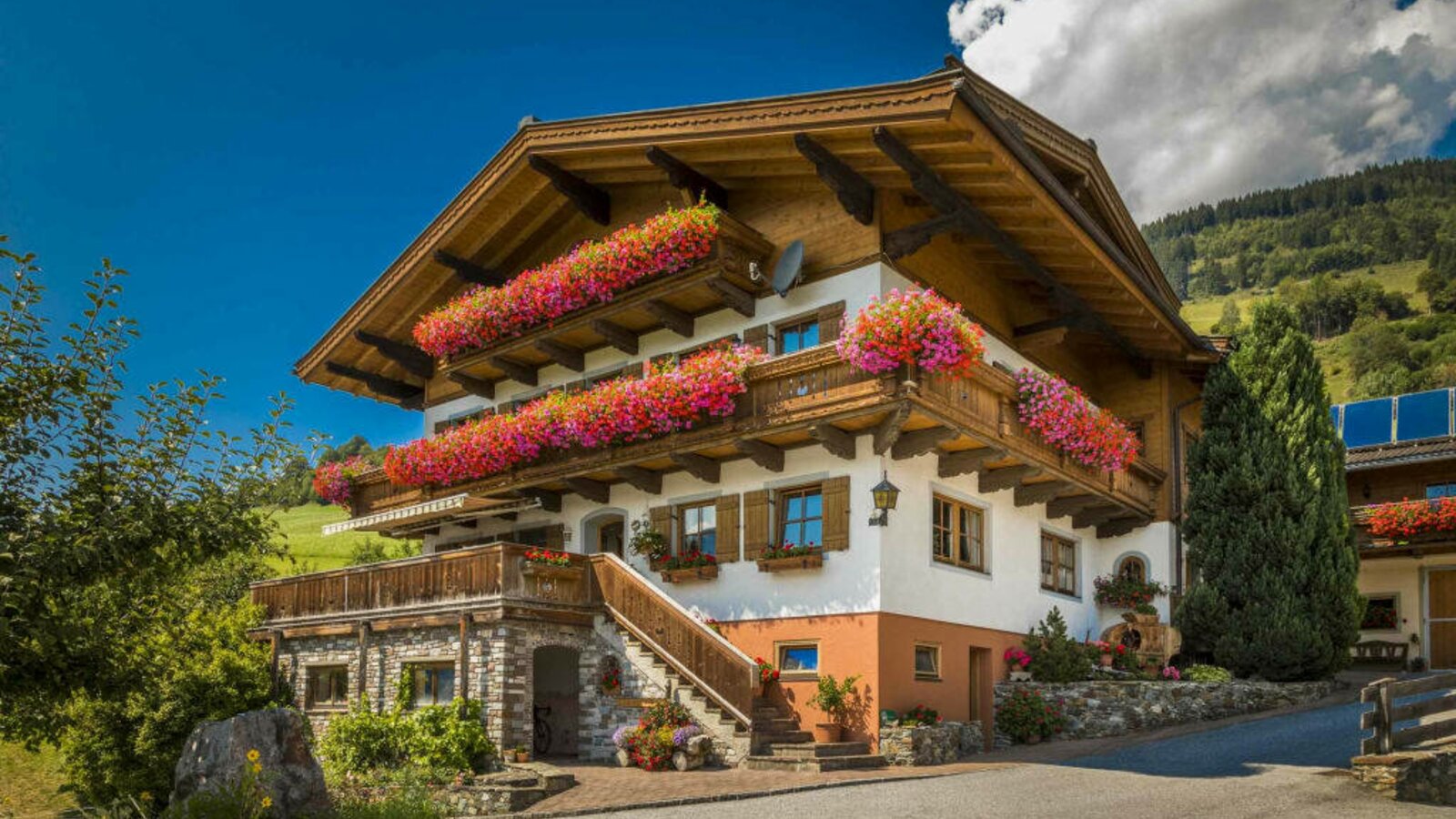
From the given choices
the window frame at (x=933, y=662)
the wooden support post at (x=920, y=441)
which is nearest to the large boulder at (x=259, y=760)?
the window frame at (x=933, y=662)

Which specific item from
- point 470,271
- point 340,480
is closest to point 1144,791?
point 470,271

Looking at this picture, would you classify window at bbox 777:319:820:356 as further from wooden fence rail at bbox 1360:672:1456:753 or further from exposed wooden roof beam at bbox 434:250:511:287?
wooden fence rail at bbox 1360:672:1456:753

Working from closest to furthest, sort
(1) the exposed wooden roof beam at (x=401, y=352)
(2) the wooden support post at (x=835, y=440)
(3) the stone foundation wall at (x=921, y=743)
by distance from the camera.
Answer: (3) the stone foundation wall at (x=921, y=743) → (2) the wooden support post at (x=835, y=440) → (1) the exposed wooden roof beam at (x=401, y=352)

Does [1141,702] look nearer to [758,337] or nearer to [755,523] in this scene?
[755,523]

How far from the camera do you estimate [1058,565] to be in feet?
79.5

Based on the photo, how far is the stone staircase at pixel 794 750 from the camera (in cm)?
1689

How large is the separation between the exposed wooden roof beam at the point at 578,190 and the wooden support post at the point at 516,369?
139 inches

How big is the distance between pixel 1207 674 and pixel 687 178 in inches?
532

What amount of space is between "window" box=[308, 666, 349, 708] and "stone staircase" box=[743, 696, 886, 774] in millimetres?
9486

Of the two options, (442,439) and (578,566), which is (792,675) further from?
(442,439)

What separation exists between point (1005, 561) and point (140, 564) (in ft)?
50.7

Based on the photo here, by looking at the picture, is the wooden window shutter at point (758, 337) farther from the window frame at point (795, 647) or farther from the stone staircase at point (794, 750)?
the stone staircase at point (794, 750)

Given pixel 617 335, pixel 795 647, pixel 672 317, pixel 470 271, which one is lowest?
pixel 795 647

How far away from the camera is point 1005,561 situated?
21969mm
